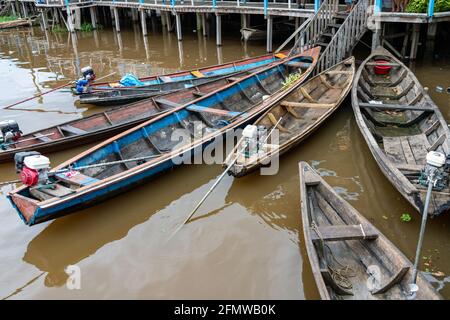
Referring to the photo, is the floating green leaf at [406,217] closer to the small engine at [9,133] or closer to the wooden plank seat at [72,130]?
the wooden plank seat at [72,130]

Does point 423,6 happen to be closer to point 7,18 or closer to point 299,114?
point 299,114

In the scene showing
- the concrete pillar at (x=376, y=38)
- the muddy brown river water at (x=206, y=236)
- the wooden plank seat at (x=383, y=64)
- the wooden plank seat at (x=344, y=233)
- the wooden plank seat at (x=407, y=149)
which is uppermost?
the concrete pillar at (x=376, y=38)

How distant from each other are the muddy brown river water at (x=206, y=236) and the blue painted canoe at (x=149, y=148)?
21.3 inches

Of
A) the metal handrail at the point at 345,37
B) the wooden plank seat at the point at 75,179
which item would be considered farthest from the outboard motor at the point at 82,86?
the metal handrail at the point at 345,37

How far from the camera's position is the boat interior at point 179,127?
23.0 ft

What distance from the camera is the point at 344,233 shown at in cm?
517

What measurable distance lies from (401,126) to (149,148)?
17.9 ft

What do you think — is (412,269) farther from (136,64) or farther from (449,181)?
(136,64)

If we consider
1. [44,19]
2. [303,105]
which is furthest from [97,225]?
[44,19]

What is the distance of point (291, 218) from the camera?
6.57 m

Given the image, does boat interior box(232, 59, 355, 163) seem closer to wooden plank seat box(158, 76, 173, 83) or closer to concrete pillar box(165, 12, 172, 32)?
wooden plank seat box(158, 76, 173, 83)
